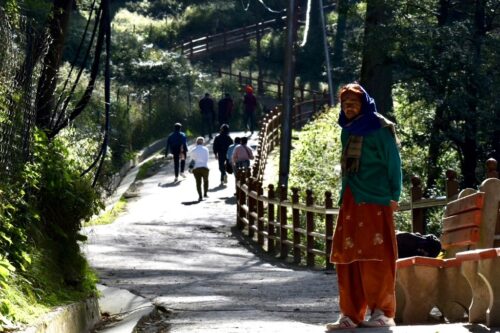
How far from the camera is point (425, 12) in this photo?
2766 cm

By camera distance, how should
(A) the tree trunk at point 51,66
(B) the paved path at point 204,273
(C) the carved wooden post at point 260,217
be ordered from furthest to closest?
(C) the carved wooden post at point 260,217, (A) the tree trunk at point 51,66, (B) the paved path at point 204,273

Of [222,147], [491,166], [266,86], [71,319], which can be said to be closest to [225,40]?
[266,86]

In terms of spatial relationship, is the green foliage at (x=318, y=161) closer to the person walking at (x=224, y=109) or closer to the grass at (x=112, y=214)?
the grass at (x=112, y=214)

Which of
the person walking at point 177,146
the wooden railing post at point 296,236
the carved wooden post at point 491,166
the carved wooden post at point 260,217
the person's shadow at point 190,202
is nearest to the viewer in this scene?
the carved wooden post at point 491,166

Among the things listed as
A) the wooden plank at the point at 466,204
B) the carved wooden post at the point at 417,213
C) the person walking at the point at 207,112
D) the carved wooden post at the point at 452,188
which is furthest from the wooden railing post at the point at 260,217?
the person walking at the point at 207,112

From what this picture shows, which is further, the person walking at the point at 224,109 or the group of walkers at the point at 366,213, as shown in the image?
the person walking at the point at 224,109

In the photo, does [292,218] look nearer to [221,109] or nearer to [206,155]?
[206,155]

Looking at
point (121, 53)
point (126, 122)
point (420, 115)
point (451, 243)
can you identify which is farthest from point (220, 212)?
point (121, 53)

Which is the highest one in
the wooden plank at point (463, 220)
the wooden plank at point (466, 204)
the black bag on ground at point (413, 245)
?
the wooden plank at point (466, 204)

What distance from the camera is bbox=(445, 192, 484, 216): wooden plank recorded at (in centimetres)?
1130

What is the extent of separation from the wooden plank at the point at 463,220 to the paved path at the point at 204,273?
4.53 feet

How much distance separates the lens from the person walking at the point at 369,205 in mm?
10336

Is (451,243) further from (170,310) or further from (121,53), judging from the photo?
(121,53)

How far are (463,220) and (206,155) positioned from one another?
22.8 m
